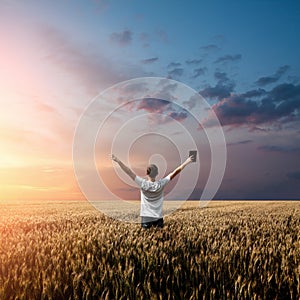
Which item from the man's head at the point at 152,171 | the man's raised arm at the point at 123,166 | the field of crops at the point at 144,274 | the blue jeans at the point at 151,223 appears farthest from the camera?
the blue jeans at the point at 151,223

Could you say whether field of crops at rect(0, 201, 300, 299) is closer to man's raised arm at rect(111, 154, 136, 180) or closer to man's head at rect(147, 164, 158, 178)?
man's raised arm at rect(111, 154, 136, 180)

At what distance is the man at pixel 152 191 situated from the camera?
858cm

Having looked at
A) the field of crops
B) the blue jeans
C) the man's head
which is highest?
the man's head

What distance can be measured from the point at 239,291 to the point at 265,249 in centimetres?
291

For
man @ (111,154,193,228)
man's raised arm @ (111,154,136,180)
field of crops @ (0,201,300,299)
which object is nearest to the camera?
field of crops @ (0,201,300,299)

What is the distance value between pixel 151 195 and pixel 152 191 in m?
0.28

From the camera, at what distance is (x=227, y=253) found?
21.7 feet

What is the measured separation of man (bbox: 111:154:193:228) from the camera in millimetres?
8578

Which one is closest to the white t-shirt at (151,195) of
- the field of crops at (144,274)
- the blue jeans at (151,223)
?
the blue jeans at (151,223)

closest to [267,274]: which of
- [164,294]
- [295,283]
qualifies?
[295,283]

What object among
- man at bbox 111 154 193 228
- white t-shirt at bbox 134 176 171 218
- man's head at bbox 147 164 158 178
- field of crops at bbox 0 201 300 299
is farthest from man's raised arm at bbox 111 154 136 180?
field of crops at bbox 0 201 300 299

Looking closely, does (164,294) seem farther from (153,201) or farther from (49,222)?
(49,222)

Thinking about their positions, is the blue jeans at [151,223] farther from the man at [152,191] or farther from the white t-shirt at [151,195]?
the white t-shirt at [151,195]

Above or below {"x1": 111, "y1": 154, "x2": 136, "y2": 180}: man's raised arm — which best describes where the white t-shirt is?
below
